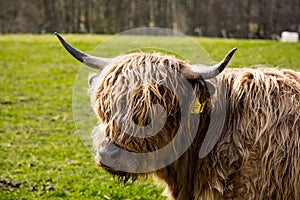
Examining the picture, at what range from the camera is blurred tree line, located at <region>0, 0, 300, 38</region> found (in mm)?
27359

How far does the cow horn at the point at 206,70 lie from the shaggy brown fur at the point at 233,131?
0.21ft

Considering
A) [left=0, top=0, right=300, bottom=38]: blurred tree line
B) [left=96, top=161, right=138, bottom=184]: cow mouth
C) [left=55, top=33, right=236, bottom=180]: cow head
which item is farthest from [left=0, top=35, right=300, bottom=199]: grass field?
[left=0, top=0, right=300, bottom=38]: blurred tree line

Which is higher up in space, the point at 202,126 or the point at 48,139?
the point at 202,126

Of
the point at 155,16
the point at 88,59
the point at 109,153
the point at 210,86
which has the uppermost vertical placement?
the point at 88,59

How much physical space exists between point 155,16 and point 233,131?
2788 centimetres

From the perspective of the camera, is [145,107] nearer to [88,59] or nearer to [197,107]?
[197,107]

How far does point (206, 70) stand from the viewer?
331 centimetres

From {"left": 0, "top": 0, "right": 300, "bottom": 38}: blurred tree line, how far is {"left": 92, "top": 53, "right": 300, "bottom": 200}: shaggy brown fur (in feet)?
77.9

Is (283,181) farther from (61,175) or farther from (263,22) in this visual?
(263,22)

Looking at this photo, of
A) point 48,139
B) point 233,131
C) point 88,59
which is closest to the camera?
point 233,131

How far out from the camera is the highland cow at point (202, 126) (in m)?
3.24

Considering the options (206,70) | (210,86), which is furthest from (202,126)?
(206,70)

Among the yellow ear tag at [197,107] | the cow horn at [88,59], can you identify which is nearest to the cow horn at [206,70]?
the yellow ear tag at [197,107]

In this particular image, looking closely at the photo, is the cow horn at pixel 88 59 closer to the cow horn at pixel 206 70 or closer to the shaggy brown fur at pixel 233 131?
the shaggy brown fur at pixel 233 131
